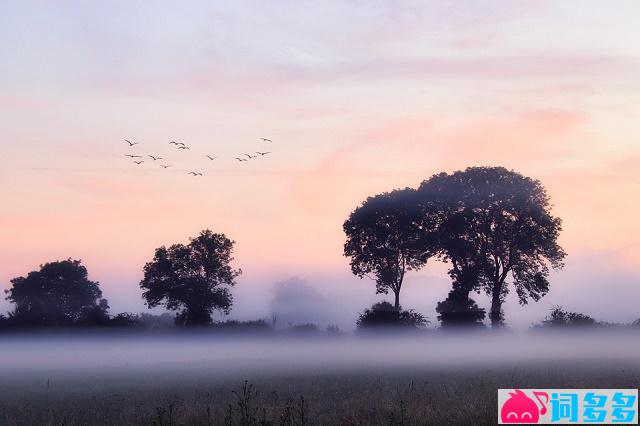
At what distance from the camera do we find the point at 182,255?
89.3 metres

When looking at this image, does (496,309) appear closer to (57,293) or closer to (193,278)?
(193,278)

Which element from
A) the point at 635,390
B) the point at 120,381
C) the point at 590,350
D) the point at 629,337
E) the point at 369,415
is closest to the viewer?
the point at 369,415

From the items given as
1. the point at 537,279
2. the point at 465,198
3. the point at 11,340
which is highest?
the point at 465,198

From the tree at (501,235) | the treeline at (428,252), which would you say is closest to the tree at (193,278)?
the treeline at (428,252)

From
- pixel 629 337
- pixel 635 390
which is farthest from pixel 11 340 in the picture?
pixel 635 390

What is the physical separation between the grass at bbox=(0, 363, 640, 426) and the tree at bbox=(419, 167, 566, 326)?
1387 inches

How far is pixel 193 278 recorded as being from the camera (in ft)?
290

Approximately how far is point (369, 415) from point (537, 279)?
5666cm

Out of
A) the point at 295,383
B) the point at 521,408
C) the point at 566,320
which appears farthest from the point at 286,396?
the point at 566,320

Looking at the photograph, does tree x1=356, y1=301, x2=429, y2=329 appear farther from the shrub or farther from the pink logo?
the pink logo

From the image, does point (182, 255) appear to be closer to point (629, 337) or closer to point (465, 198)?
point (465, 198)

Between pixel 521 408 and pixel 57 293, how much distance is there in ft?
290

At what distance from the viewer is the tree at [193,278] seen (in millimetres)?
87812

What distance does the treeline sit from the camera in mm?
74375
